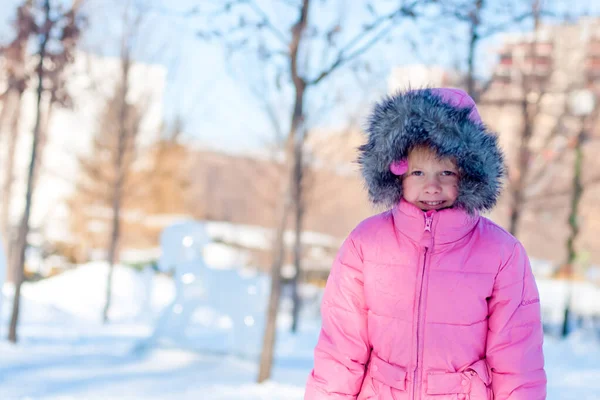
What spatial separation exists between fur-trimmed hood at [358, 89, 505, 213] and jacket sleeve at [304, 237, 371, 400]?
279mm

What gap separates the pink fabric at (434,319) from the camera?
7.13ft

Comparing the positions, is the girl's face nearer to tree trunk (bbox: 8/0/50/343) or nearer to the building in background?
tree trunk (bbox: 8/0/50/343)

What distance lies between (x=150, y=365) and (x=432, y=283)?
21.1ft

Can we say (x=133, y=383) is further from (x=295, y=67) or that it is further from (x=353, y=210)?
(x=353, y=210)

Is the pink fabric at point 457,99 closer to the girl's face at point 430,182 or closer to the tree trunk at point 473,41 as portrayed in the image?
the girl's face at point 430,182

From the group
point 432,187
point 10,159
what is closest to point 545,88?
point 432,187

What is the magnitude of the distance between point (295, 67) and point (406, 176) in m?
4.76

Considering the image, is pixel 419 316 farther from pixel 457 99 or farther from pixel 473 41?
pixel 473 41

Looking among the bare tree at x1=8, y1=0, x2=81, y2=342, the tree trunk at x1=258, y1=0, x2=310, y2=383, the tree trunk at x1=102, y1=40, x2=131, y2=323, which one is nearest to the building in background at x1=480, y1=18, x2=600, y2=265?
the tree trunk at x1=258, y1=0, x2=310, y2=383

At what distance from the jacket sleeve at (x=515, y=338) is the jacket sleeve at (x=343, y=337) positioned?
404 millimetres

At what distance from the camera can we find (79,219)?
27438 millimetres

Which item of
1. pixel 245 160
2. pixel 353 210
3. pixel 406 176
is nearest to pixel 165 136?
pixel 245 160

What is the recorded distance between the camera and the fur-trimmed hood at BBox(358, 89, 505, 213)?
2.30m

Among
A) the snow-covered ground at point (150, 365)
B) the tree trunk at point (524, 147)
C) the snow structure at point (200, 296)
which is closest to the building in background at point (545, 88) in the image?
the tree trunk at point (524, 147)
